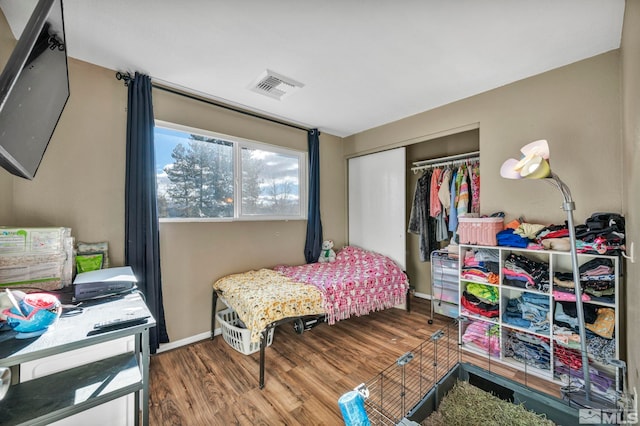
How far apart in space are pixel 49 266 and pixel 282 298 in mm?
1515

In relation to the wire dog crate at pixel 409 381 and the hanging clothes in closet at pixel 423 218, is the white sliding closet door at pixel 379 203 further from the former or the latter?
the wire dog crate at pixel 409 381

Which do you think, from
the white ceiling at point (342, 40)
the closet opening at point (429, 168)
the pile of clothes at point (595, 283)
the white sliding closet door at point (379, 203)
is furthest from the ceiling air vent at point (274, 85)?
the pile of clothes at point (595, 283)

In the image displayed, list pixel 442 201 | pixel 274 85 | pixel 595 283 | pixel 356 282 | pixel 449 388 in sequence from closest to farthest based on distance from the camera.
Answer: pixel 449 388 → pixel 595 283 → pixel 274 85 → pixel 356 282 → pixel 442 201

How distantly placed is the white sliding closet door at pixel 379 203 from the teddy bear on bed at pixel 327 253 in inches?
18.4

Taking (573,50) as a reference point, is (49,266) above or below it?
below

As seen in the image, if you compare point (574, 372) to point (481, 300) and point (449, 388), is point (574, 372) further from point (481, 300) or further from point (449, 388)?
point (449, 388)

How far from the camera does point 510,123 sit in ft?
7.88

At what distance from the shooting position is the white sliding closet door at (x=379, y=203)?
3445 mm

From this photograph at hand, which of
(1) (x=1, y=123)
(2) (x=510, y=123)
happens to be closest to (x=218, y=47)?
(1) (x=1, y=123)

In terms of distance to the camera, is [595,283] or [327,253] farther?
[327,253]

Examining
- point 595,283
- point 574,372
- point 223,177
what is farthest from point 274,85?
point 574,372

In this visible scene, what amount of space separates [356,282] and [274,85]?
212cm

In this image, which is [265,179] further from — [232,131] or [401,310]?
[401,310]

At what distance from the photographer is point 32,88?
0.93 metres
